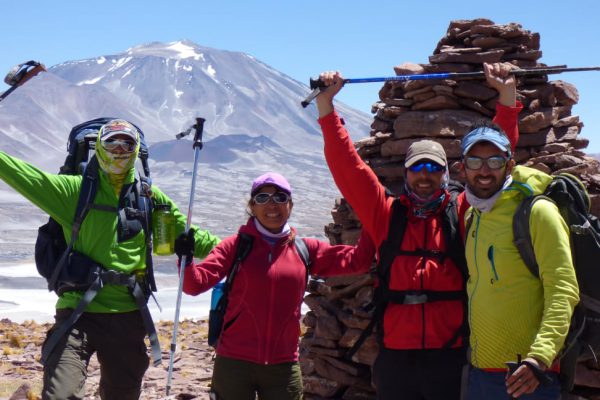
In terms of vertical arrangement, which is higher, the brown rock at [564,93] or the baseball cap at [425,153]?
the brown rock at [564,93]

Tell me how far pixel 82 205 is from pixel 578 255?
9.77 ft

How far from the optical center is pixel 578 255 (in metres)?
3.52

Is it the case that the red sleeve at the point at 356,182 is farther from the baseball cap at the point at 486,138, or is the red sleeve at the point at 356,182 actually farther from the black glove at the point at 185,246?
the black glove at the point at 185,246

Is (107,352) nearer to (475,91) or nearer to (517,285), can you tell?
(517,285)

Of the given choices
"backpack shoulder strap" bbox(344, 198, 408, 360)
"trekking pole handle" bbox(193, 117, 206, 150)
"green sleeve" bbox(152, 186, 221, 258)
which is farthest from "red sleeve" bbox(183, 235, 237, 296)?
"trekking pole handle" bbox(193, 117, 206, 150)

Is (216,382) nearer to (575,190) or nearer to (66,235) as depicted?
(66,235)

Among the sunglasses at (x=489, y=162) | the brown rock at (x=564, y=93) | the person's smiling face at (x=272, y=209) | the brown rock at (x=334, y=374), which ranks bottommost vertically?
the brown rock at (x=334, y=374)

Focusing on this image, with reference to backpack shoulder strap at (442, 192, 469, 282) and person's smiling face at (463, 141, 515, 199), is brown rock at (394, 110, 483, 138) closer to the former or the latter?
backpack shoulder strap at (442, 192, 469, 282)

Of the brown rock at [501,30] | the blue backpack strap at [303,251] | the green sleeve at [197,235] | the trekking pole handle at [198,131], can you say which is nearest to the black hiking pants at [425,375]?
the blue backpack strap at [303,251]

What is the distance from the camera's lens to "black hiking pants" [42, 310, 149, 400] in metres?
4.57

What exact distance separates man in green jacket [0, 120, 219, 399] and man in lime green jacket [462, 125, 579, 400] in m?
2.27

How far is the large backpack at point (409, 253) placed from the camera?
161 inches

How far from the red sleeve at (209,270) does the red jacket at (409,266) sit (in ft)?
2.56

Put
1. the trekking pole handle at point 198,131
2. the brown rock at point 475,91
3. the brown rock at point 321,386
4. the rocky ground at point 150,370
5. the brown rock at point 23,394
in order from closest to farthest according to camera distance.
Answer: the trekking pole handle at point 198,131, the brown rock at point 321,386, the brown rock at point 475,91, the brown rock at point 23,394, the rocky ground at point 150,370
